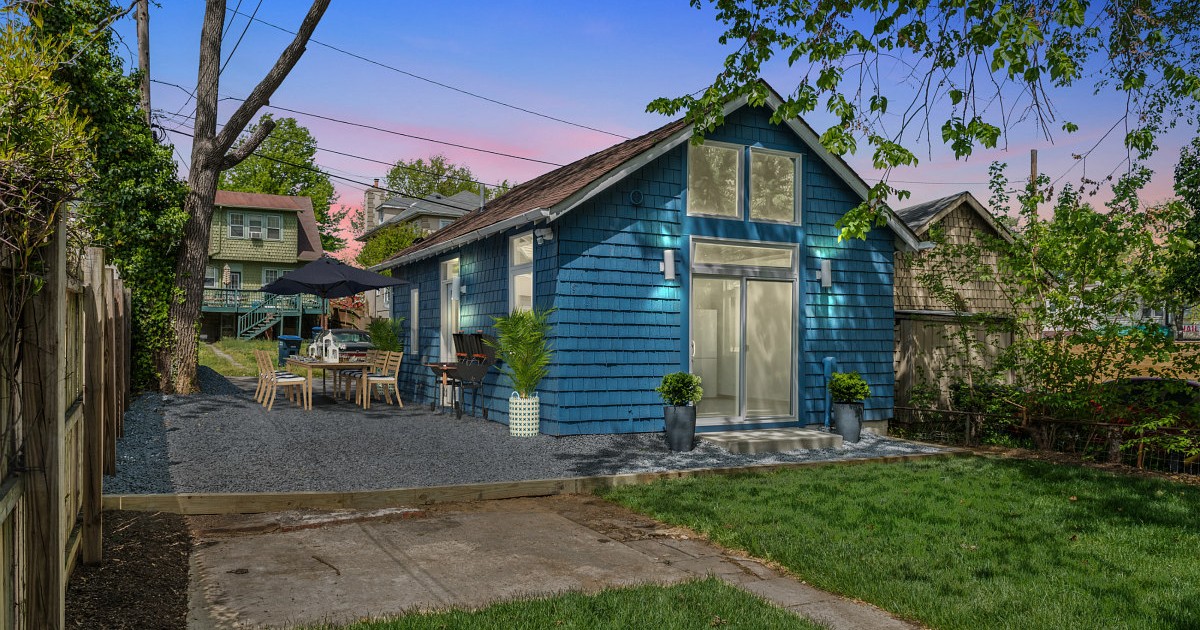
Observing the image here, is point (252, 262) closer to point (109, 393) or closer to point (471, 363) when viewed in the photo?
Answer: point (471, 363)

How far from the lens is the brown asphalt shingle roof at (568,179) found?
11391 millimetres

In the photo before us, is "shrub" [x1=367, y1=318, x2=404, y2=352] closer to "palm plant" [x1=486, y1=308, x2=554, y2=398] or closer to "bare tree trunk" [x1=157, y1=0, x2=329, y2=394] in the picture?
"bare tree trunk" [x1=157, y1=0, x2=329, y2=394]

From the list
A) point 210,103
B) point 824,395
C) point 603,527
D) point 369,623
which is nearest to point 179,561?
point 369,623

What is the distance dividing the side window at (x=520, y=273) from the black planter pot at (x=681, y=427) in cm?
291

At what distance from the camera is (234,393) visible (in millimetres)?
15352

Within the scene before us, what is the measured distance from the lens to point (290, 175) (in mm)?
50969

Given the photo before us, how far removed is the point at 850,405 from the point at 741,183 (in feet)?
12.1

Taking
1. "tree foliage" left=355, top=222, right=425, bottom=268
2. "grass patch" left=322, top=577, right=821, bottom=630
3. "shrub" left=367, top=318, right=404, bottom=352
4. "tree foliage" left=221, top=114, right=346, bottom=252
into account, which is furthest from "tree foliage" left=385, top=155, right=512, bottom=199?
"grass patch" left=322, top=577, right=821, bottom=630

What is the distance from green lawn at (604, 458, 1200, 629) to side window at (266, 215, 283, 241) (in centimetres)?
3482

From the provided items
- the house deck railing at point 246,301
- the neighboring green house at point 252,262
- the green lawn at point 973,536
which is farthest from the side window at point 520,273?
the neighboring green house at point 252,262

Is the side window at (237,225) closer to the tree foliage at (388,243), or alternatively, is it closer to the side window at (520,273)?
the tree foliage at (388,243)

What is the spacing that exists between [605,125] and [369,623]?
955 inches

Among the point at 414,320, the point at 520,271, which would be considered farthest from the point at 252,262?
the point at 520,271

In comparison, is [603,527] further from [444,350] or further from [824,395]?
[444,350]
